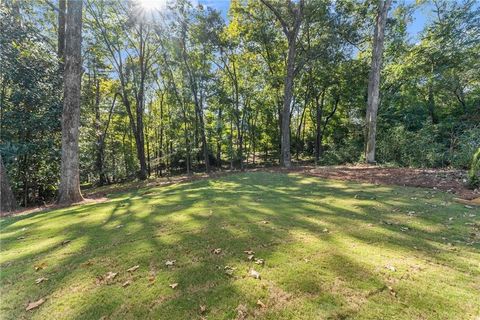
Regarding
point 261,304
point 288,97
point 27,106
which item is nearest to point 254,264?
point 261,304

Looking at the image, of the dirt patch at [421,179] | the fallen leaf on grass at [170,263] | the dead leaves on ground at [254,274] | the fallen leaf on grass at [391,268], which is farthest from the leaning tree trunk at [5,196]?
the dirt patch at [421,179]

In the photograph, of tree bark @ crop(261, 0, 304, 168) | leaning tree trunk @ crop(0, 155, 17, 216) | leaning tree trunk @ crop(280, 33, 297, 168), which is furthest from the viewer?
leaning tree trunk @ crop(280, 33, 297, 168)

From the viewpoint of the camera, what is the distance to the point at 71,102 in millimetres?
7500

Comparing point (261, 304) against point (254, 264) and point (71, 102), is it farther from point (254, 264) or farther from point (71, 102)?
point (71, 102)

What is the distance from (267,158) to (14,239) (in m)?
27.0

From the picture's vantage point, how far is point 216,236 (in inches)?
141

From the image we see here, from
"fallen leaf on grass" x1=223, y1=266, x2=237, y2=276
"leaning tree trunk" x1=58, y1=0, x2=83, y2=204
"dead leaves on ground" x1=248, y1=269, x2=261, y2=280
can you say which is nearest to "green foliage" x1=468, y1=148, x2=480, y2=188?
"dead leaves on ground" x1=248, y1=269, x2=261, y2=280

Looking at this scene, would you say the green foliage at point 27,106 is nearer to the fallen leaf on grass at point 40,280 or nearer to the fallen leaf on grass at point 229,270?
the fallen leaf on grass at point 40,280

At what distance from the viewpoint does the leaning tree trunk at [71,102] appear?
7.34 m

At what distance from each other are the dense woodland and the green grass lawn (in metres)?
6.35

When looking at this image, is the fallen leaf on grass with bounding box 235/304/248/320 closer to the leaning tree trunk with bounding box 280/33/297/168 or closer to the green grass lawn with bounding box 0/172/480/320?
the green grass lawn with bounding box 0/172/480/320

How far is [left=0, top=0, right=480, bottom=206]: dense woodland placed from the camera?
1012 cm

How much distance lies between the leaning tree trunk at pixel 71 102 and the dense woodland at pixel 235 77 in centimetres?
17

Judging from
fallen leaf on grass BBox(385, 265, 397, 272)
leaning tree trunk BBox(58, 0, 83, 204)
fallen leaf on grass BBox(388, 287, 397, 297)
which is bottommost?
fallen leaf on grass BBox(388, 287, 397, 297)
